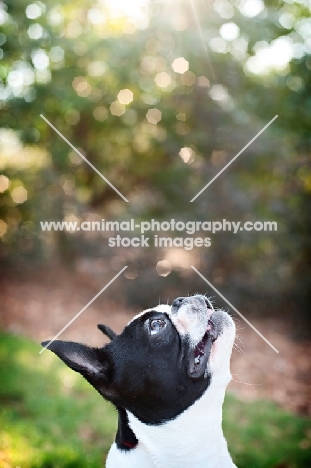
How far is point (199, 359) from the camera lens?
114cm

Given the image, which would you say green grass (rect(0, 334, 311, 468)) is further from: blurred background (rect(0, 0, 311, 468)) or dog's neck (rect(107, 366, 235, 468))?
dog's neck (rect(107, 366, 235, 468))

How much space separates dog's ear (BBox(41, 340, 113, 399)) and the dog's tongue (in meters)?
0.20

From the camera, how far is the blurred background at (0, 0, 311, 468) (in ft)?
7.73

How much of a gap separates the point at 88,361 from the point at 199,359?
0.27 meters

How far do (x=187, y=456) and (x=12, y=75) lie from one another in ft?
6.41

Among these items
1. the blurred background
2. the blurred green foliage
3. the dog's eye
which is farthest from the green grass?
the dog's eye

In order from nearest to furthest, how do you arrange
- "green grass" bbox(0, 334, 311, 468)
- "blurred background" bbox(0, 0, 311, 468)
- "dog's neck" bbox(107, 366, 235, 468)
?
1. "dog's neck" bbox(107, 366, 235, 468)
2. "green grass" bbox(0, 334, 311, 468)
3. "blurred background" bbox(0, 0, 311, 468)

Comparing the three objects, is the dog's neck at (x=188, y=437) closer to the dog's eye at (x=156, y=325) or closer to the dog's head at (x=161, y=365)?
the dog's head at (x=161, y=365)

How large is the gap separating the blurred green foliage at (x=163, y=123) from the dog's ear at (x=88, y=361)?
5.15 ft

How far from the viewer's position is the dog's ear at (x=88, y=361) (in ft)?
3.42

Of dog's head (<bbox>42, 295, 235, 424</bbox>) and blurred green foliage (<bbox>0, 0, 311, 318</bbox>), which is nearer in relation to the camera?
dog's head (<bbox>42, 295, 235, 424</bbox>)

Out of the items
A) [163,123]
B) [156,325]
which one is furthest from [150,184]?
[156,325]

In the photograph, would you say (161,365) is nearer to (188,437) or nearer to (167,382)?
(167,382)

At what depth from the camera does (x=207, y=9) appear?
96.6 inches
